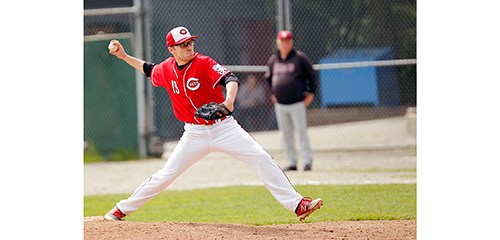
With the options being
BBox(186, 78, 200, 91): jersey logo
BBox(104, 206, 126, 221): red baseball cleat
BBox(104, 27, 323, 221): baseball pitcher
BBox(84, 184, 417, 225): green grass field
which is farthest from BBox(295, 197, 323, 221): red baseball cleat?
BBox(104, 206, 126, 221): red baseball cleat

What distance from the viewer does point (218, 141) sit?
23.8 feet

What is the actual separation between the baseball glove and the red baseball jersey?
41cm

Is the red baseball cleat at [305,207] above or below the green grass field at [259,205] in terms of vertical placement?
above

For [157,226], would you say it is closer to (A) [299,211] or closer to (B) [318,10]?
(A) [299,211]

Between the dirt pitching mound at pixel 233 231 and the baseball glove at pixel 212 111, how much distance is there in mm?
865

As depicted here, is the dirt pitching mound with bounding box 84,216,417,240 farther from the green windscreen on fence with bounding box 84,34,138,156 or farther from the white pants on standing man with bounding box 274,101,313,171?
the green windscreen on fence with bounding box 84,34,138,156

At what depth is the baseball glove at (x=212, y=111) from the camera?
664 centimetres

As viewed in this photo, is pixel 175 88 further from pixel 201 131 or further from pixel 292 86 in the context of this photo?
pixel 292 86

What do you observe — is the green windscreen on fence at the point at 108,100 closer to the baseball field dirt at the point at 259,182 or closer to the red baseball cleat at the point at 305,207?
the baseball field dirt at the point at 259,182

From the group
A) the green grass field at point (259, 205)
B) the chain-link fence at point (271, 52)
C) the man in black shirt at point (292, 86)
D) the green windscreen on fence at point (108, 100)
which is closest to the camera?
the green grass field at point (259, 205)

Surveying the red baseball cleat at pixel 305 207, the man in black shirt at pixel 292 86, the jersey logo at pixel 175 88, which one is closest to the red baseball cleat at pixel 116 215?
the jersey logo at pixel 175 88

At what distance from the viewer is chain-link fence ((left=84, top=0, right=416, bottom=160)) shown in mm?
15422

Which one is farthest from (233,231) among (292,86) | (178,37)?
(292,86)
